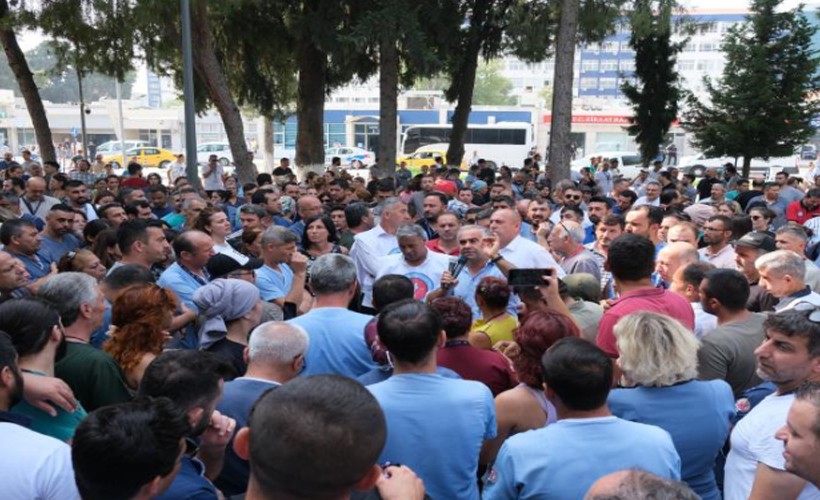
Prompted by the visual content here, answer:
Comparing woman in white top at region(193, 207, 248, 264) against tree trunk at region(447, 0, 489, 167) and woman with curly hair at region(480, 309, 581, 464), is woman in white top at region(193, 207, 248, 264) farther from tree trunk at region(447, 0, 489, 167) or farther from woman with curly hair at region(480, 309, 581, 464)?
tree trunk at region(447, 0, 489, 167)

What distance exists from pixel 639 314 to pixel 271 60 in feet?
63.0

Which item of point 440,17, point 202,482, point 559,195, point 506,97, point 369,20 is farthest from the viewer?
point 506,97

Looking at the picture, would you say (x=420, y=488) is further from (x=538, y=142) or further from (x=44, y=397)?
(x=538, y=142)

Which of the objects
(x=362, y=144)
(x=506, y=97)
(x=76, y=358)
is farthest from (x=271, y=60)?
(x=506, y=97)

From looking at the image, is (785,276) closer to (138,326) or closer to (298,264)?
(298,264)

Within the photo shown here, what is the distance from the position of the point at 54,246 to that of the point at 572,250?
5092 millimetres

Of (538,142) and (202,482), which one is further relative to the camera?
(538,142)

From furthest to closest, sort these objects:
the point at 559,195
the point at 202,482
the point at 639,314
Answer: the point at 559,195, the point at 639,314, the point at 202,482

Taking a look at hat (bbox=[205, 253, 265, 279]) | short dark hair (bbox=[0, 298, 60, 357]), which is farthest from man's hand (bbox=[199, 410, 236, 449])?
hat (bbox=[205, 253, 265, 279])

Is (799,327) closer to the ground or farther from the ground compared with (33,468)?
farther from the ground

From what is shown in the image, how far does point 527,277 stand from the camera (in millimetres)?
4574

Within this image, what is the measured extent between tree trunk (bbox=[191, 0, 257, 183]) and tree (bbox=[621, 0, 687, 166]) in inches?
583

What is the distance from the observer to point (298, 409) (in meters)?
1.77

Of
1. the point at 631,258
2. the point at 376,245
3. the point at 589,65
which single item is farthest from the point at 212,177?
the point at 589,65
